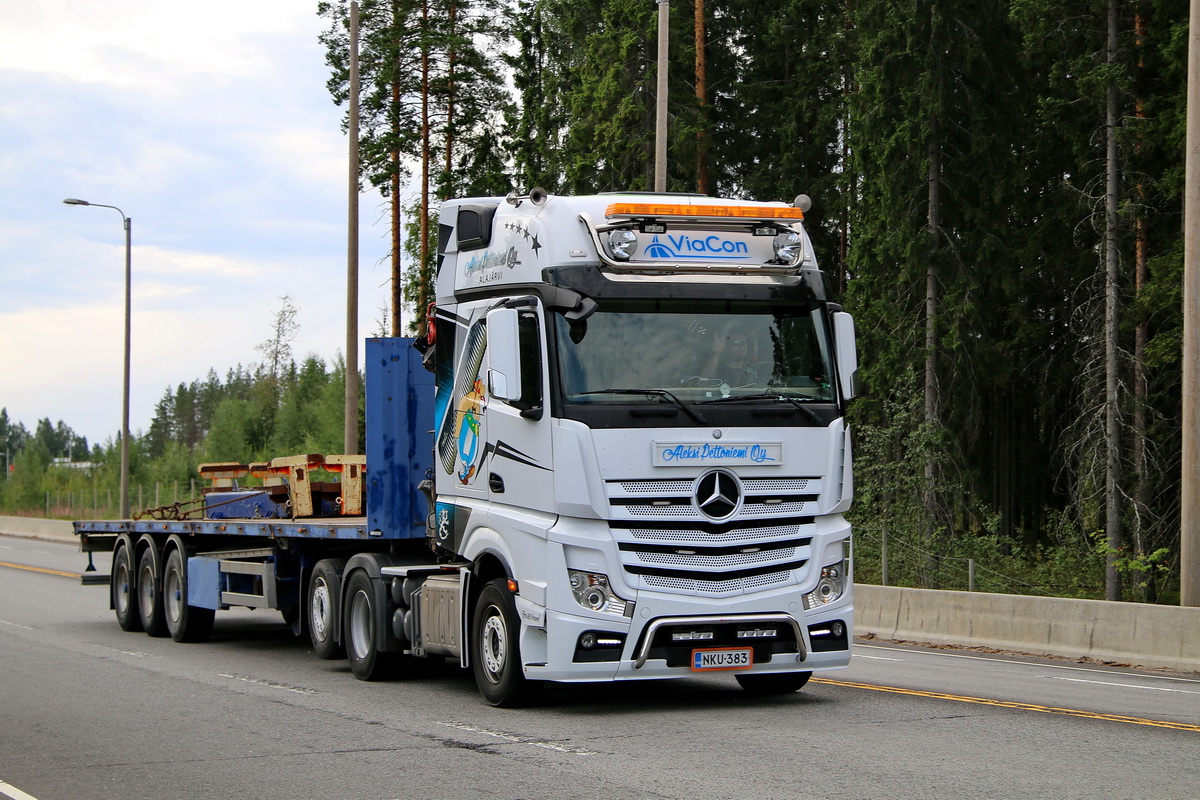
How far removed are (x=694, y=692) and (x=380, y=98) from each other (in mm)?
36715

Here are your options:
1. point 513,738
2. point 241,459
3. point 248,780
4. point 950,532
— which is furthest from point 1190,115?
point 241,459

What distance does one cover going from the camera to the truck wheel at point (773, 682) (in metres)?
11.5

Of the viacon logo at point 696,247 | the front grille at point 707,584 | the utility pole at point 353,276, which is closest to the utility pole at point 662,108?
the utility pole at point 353,276

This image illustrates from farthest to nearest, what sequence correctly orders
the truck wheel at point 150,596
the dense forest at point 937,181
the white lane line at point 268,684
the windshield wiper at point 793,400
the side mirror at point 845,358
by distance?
the dense forest at point 937,181 < the truck wheel at point 150,596 < the white lane line at point 268,684 < the side mirror at point 845,358 < the windshield wiper at point 793,400

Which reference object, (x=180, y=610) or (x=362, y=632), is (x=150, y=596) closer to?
(x=180, y=610)

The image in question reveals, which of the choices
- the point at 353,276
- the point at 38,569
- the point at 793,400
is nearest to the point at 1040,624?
the point at 793,400

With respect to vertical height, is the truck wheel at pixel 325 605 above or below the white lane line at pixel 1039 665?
above

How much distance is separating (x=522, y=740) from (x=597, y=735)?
0.54 m

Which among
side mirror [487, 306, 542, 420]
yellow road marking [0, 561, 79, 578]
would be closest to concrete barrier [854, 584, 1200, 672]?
side mirror [487, 306, 542, 420]

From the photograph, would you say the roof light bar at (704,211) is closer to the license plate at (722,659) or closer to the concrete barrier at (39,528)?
the license plate at (722,659)

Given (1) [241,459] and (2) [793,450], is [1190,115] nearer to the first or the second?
(2) [793,450]

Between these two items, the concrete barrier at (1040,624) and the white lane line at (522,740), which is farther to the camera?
the concrete barrier at (1040,624)

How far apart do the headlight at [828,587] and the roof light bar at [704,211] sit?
107 inches

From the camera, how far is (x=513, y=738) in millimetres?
9516
